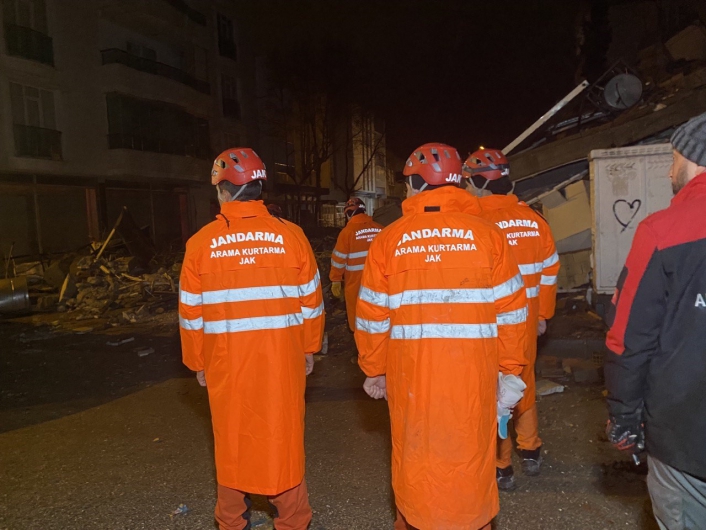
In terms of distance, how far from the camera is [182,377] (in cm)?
709

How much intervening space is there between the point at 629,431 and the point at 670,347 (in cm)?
37

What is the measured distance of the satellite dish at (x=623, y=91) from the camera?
10.0m

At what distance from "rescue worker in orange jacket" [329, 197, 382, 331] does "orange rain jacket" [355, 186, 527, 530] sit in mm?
4127

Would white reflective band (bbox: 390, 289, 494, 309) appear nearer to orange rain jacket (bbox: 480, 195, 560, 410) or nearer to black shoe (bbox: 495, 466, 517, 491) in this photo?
orange rain jacket (bbox: 480, 195, 560, 410)

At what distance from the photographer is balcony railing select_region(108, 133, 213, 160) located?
2309 cm

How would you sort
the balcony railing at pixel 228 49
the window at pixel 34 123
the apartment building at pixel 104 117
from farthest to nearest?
the balcony railing at pixel 228 49, the apartment building at pixel 104 117, the window at pixel 34 123

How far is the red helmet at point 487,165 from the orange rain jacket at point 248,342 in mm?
1773

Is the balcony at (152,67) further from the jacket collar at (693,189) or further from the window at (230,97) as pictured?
the jacket collar at (693,189)

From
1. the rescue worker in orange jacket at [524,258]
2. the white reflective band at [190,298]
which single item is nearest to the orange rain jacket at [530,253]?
the rescue worker in orange jacket at [524,258]

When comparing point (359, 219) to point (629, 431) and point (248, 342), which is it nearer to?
point (248, 342)

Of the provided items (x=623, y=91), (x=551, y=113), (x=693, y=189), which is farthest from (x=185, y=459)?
(x=623, y=91)

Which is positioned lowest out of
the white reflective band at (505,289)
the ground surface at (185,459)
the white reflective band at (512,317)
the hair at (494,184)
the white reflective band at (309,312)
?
the ground surface at (185,459)

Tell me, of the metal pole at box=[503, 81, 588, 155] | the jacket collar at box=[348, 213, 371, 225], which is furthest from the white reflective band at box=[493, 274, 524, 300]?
the metal pole at box=[503, 81, 588, 155]

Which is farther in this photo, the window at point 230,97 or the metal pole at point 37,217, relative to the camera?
the window at point 230,97
